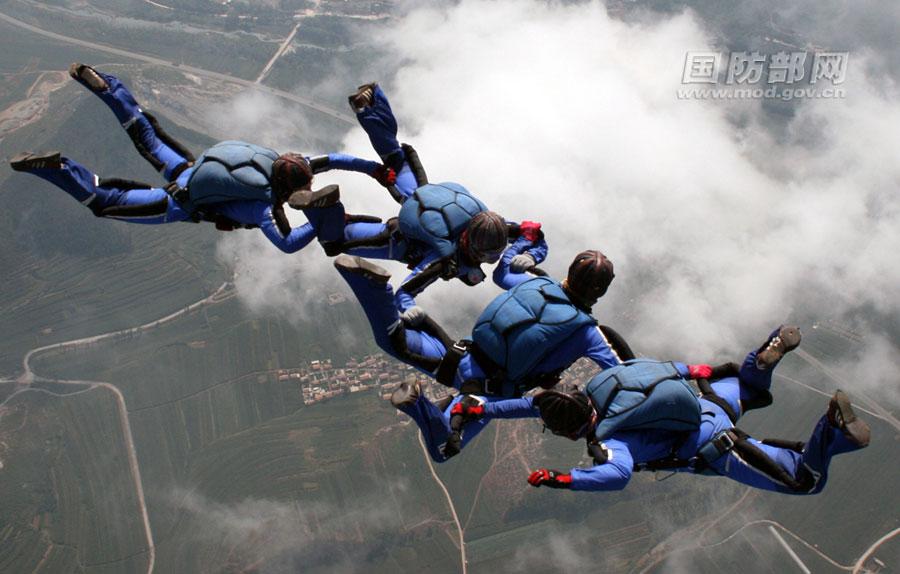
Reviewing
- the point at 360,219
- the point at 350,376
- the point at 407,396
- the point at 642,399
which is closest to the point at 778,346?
the point at 642,399

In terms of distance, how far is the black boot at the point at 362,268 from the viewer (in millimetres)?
9953

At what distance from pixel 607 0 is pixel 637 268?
83517mm

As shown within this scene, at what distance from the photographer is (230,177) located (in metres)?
13.7

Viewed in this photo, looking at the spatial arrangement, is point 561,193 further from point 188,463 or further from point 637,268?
point 188,463

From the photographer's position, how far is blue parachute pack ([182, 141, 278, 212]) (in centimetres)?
1371

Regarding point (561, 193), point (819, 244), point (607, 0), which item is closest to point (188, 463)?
point (561, 193)

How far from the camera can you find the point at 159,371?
7125 centimetres

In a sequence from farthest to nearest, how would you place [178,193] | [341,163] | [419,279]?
[341,163]
[178,193]
[419,279]

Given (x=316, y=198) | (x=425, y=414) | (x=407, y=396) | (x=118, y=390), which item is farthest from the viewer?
(x=118, y=390)

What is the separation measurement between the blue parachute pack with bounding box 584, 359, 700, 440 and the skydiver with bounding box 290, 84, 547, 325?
10.1 feet

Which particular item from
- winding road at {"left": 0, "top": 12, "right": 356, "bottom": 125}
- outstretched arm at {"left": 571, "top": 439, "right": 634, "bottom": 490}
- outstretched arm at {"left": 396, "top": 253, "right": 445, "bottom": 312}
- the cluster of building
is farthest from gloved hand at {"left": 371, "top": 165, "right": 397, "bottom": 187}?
winding road at {"left": 0, "top": 12, "right": 356, "bottom": 125}

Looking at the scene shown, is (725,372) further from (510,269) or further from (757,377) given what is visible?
(510,269)

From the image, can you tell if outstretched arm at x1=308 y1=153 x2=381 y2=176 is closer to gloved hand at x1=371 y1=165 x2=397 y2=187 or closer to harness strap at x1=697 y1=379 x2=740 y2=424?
gloved hand at x1=371 y1=165 x2=397 y2=187

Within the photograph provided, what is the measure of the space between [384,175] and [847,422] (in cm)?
1071
